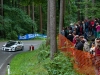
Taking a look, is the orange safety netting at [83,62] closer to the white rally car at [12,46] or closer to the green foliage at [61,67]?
the green foliage at [61,67]

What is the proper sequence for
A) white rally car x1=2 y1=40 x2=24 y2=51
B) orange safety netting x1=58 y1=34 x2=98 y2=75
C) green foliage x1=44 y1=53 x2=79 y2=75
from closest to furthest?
orange safety netting x1=58 y1=34 x2=98 y2=75, green foliage x1=44 y1=53 x2=79 y2=75, white rally car x1=2 y1=40 x2=24 y2=51

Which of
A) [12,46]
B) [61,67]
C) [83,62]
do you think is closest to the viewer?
[83,62]

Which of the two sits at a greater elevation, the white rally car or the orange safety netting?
the orange safety netting

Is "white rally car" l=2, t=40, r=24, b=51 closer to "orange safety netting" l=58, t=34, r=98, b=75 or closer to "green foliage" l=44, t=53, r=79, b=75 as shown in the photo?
"green foliage" l=44, t=53, r=79, b=75

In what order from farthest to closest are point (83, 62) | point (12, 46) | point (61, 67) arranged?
1. point (12, 46)
2. point (61, 67)
3. point (83, 62)

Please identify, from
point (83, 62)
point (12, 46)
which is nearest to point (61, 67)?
point (83, 62)

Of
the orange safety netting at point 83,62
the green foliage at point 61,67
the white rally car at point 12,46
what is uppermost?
the orange safety netting at point 83,62

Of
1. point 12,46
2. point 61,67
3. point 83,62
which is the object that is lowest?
point 12,46

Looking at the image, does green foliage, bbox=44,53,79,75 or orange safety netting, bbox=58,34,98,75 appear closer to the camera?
orange safety netting, bbox=58,34,98,75

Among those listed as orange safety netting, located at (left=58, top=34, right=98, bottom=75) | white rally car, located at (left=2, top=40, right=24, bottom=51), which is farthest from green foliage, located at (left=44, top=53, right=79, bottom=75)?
white rally car, located at (left=2, top=40, right=24, bottom=51)

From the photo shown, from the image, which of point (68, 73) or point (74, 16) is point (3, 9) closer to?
point (74, 16)

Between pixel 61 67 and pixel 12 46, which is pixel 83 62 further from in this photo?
pixel 12 46

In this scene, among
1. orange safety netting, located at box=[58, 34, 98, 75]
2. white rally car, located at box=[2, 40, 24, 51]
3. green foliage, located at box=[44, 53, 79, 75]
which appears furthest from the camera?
white rally car, located at box=[2, 40, 24, 51]

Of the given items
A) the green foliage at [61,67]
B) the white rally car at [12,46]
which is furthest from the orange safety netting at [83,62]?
the white rally car at [12,46]
